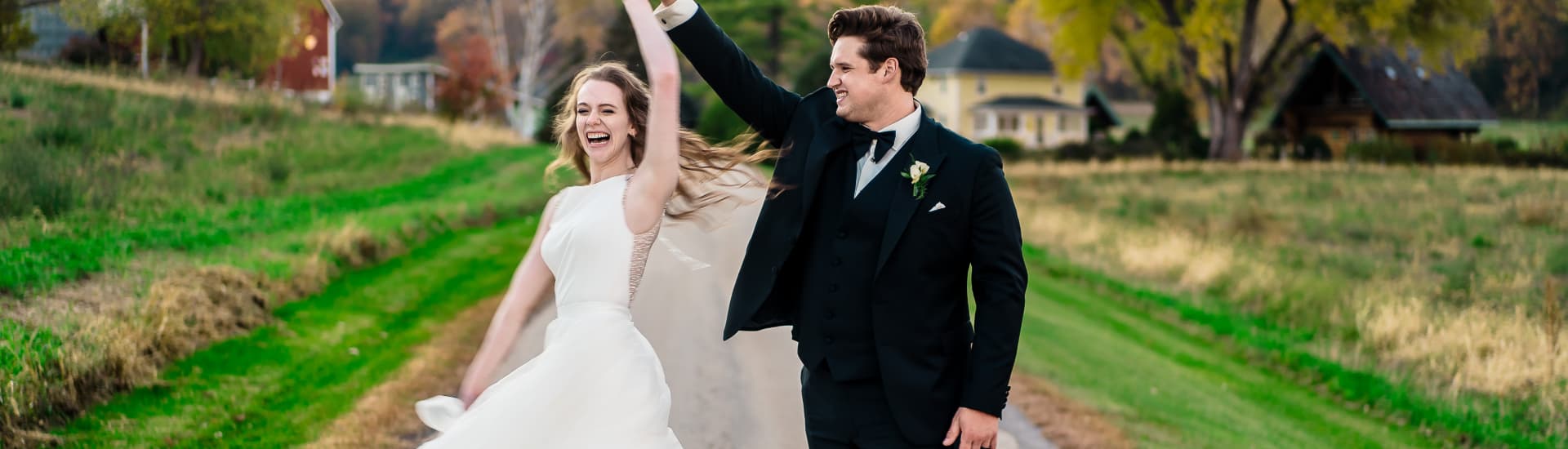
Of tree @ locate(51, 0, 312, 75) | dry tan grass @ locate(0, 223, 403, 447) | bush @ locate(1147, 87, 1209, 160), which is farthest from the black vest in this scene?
bush @ locate(1147, 87, 1209, 160)

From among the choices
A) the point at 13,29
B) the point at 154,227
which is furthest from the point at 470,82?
the point at 154,227

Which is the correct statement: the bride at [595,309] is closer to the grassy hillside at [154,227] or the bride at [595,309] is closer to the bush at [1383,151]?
the grassy hillside at [154,227]

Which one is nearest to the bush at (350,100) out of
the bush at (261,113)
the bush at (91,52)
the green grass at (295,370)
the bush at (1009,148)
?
the bush at (261,113)

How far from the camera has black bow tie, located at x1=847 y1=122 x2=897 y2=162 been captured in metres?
3.50

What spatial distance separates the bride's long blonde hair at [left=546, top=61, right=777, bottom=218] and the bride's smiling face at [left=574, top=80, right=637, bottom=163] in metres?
0.03

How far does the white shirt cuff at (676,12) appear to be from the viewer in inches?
141

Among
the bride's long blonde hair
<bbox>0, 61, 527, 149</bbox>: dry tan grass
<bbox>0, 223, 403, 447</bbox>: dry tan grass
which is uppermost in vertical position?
the bride's long blonde hair

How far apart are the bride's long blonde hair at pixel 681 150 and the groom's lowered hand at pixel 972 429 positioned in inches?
43.7

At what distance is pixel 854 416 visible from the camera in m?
3.49

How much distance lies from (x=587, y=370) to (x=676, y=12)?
3.69 ft

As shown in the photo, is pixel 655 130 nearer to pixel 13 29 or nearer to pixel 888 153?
pixel 888 153

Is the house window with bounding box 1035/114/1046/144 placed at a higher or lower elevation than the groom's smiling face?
lower

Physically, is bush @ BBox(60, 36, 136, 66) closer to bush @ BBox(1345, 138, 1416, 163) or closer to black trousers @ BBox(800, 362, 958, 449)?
black trousers @ BBox(800, 362, 958, 449)

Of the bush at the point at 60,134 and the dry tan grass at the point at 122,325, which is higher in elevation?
the bush at the point at 60,134
